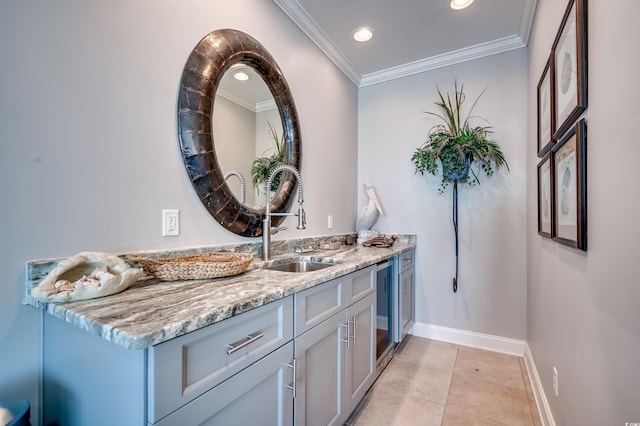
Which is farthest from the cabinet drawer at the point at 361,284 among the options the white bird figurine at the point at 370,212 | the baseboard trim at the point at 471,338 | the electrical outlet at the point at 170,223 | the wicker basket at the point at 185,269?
the baseboard trim at the point at 471,338

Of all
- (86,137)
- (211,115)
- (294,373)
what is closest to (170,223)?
(86,137)

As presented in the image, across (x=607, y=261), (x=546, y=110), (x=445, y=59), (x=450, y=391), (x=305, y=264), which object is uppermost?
(x=445, y=59)

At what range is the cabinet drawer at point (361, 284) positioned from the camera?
1532 millimetres

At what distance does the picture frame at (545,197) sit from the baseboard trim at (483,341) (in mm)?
945

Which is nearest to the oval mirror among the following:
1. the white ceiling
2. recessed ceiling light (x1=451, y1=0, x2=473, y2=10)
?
the white ceiling

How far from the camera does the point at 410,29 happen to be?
2.30 metres

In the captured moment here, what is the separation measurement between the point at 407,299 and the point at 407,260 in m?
0.33

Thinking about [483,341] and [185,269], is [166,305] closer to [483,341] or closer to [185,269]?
[185,269]

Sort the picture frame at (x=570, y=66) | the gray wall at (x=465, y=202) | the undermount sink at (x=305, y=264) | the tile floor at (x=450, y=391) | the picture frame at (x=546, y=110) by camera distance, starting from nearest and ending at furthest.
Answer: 1. the picture frame at (x=570, y=66)
2. the picture frame at (x=546, y=110)
3. the tile floor at (x=450, y=391)
4. the undermount sink at (x=305, y=264)
5. the gray wall at (x=465, y=202)

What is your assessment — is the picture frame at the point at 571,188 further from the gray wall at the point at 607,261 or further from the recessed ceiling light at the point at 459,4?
the recessed ceiling light at the point at 459,4

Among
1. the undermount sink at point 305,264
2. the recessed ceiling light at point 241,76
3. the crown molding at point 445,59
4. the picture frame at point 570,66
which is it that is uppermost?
the crown molding at point 445,59

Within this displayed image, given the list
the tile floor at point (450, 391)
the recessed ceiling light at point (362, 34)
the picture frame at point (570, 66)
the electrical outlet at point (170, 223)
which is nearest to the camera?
the picture frame at point (570, 66)

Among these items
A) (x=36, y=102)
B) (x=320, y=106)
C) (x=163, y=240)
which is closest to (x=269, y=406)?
(x=163, y=240)

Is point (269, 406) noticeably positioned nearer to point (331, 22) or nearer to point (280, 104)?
point (280, 104)
